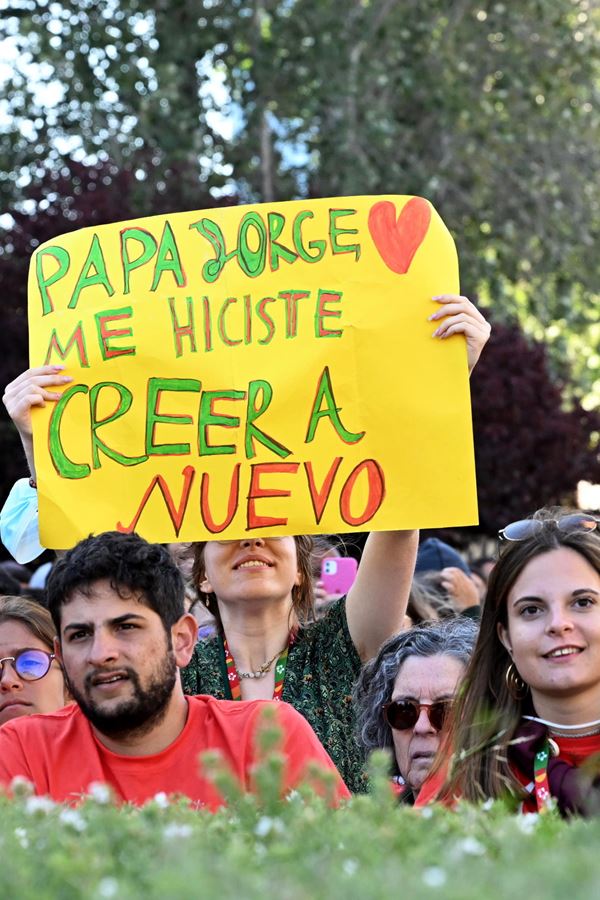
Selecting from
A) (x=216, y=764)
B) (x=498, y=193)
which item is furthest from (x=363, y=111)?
(x=216, y=764)

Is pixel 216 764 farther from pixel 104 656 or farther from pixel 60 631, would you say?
pixel 60 631

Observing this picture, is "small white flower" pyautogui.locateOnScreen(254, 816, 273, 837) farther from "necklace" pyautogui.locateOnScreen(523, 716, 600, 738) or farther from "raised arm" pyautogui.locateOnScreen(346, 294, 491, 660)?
"raised arm" pyautogui.locateOnScreen(346, 294, 491, 660)

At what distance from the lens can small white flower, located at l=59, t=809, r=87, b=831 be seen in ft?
5.64

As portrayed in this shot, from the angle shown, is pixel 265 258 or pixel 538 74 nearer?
pixel 265 258

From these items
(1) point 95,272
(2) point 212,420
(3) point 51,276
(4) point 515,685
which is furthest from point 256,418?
(4) point 515,685

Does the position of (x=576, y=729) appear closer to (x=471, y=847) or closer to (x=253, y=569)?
(x=253, y=569)

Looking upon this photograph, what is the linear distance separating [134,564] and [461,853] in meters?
1.63

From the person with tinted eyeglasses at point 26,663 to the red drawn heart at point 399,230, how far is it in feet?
4.58

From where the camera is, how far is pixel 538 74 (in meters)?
14.8

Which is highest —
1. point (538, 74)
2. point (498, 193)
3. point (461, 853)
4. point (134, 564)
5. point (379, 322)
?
point (538, 74)

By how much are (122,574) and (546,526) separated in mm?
930

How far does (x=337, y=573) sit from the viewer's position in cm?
548

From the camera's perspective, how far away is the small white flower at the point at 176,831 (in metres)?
1.63

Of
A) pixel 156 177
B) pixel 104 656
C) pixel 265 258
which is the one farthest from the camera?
pixel 156 177
